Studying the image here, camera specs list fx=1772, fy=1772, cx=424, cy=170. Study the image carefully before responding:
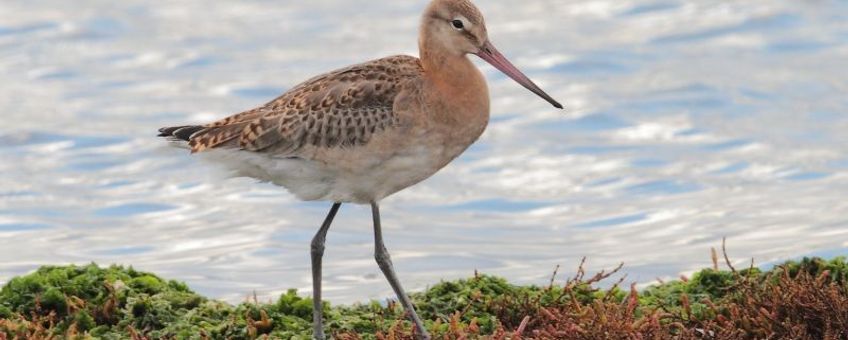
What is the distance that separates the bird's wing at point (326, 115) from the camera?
10.1 metres

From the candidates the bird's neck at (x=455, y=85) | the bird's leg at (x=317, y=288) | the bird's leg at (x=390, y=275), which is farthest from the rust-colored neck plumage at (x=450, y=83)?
the bird's leg at (x=317, y=288)

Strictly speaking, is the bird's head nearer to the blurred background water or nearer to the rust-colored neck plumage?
the rust-colored neck plumage

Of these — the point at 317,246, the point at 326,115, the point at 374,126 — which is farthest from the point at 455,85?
the point at 317,246

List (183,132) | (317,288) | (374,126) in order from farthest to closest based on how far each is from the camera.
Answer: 1. (183,132)
2. (317,288)
3. (374,126)

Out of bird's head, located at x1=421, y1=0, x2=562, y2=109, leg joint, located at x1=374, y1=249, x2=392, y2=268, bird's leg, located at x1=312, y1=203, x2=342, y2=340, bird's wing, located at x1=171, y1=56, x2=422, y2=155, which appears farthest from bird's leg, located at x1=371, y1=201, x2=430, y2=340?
bird's head, located at x1=421, y1=0, x2=562, y2=109

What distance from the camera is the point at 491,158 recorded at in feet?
67.9

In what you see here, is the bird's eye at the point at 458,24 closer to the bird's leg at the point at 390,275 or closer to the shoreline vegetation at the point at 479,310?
the bird's leg at the point at 390,275

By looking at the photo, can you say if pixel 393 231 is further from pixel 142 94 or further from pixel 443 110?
pixel 443 110

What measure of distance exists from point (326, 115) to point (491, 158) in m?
10.5

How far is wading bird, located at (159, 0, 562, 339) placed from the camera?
1005 centimetres

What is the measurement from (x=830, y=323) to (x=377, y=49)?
13.8 meters

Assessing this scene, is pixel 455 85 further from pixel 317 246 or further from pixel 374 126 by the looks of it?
pixel 317 246

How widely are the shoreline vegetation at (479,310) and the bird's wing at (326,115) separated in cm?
103

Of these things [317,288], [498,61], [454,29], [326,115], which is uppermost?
[454,29]
